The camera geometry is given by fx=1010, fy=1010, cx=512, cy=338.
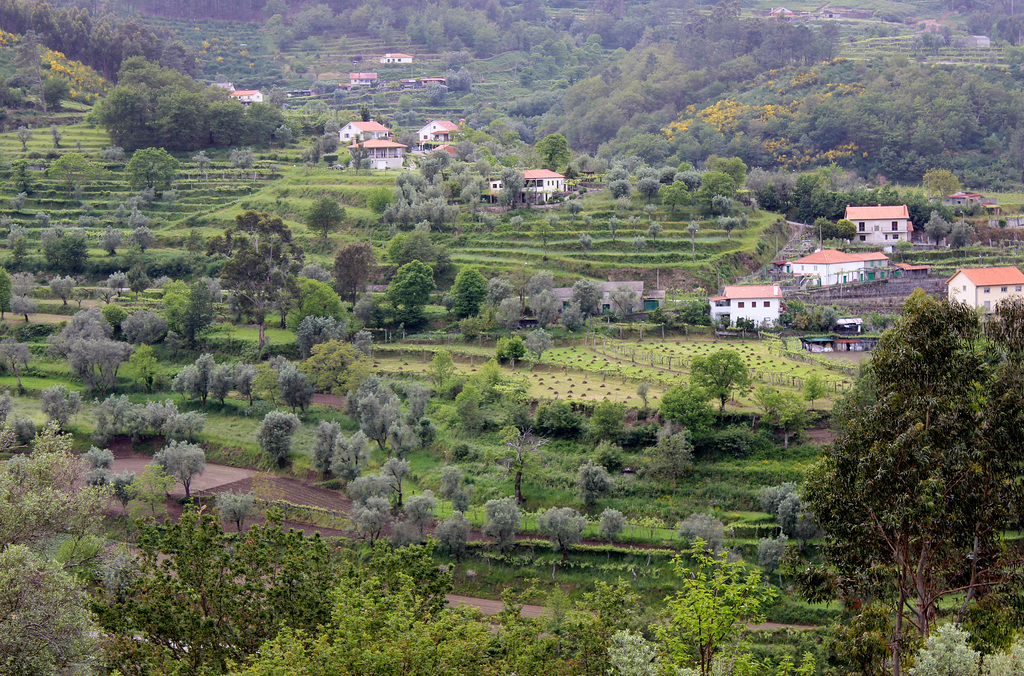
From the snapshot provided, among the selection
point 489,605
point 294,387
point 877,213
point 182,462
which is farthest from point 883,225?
point 182,462

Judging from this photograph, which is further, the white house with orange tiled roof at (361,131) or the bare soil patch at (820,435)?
the white house with orange tiled roof at (361,131)

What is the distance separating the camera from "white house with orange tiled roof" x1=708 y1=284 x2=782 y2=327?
50938mm

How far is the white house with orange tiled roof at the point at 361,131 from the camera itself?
8362 cm

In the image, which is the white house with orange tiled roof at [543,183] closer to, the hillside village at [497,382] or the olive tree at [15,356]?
the hillside village at [497,382]

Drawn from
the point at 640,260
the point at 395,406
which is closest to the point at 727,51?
the point at 640,260

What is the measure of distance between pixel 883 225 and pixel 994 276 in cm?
1387

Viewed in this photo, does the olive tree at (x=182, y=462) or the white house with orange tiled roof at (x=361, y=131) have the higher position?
the white house with orange tiled roof at (x=361, y=131)

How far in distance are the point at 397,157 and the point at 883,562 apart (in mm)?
63890

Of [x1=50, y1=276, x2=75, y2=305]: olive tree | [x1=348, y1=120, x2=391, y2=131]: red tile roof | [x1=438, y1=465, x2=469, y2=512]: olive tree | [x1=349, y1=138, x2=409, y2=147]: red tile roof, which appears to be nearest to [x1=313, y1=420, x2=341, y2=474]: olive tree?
[x1=438, y1=465, x2=469, y2=512]: olive tree

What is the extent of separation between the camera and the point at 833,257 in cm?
5788

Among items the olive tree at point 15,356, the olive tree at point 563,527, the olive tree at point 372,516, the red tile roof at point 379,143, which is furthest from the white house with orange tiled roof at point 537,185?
the olive tree at point 563,527

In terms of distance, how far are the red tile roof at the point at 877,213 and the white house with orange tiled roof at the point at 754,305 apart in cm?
1655

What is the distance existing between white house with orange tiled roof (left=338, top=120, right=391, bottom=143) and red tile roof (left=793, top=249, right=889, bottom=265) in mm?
39149

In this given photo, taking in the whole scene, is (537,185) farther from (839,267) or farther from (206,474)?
(206,474)
